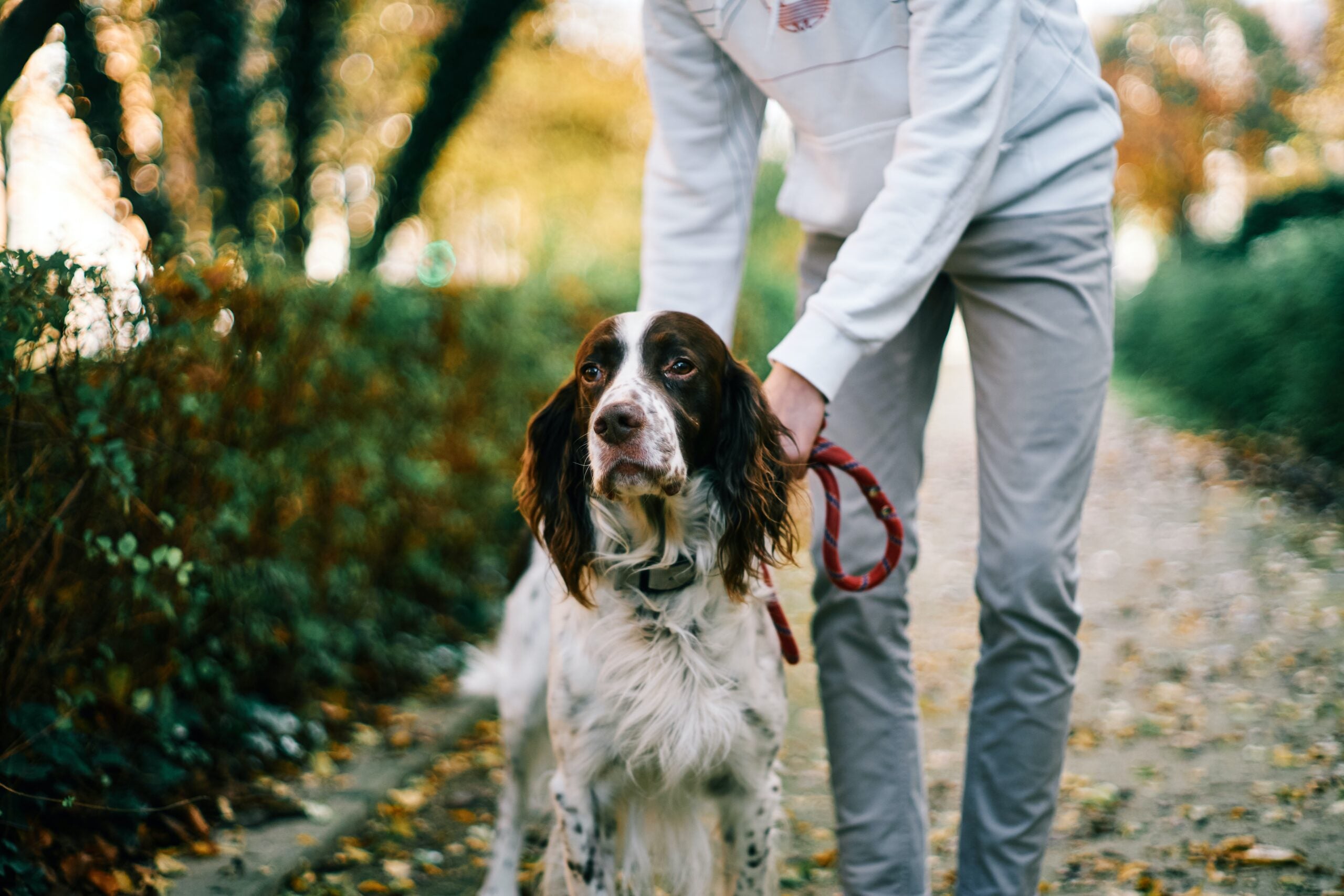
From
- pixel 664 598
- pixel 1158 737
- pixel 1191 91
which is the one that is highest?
pixel 1191 91

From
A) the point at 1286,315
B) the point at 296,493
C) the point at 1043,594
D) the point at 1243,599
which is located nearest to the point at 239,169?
the point at 296,493

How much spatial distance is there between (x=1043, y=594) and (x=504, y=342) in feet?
12.2

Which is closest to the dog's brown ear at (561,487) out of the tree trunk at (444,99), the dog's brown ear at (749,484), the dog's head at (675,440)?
the dog's head at (675,440)

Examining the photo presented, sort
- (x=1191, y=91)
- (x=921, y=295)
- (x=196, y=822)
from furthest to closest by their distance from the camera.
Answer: (x=1191, y=91) → (x=196, y=822) → (x=921, y=295)

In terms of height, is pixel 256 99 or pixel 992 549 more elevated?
pixel 256 99

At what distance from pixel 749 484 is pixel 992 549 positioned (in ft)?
1.69

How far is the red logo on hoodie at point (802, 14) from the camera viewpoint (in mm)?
2029

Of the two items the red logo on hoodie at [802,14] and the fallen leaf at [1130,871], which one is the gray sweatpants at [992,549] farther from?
the fallen leaf at [1130,871]

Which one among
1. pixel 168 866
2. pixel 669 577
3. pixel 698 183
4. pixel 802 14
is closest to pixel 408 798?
pixel 168 866

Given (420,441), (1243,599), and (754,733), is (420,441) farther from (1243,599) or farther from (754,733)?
(1243,599)

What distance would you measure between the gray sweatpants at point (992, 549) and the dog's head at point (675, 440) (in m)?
0.30

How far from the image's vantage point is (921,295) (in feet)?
6.56

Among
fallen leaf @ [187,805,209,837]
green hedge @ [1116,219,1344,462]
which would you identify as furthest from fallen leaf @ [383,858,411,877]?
green hedge @ [1116,219,1344,462]

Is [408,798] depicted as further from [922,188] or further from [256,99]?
[256,99]
